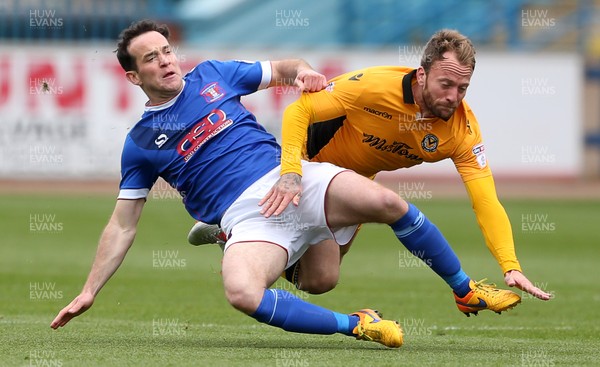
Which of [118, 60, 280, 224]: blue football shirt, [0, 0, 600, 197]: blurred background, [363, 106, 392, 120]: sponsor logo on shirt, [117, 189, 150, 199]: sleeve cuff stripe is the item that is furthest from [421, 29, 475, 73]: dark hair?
[0, 0, 600, 197]: blurred background

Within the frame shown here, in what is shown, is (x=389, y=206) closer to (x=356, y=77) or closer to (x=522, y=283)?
(x=522, y=283)

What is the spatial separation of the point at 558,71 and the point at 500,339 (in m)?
17.2

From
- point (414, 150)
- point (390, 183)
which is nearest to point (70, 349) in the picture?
point (414, 150)

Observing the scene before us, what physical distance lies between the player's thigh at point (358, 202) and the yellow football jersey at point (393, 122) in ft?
1.36

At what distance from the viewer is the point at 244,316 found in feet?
28.8

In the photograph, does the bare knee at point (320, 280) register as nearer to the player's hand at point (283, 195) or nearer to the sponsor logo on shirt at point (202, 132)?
the player's hand at point (283, 195)

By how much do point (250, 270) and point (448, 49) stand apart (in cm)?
166

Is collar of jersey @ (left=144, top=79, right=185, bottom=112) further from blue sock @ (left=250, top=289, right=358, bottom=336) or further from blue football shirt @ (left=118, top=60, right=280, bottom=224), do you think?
blue sock @ (left=250, top=289, right=358, bottom=336)

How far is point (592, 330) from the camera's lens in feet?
26.2

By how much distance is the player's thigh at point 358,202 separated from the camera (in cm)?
648

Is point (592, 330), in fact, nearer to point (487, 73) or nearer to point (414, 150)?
point (414, 150)

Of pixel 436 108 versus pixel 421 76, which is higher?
pixel 421 76

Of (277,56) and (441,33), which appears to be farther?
(277,56)

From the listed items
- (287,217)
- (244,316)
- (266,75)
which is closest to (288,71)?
(266,75)
